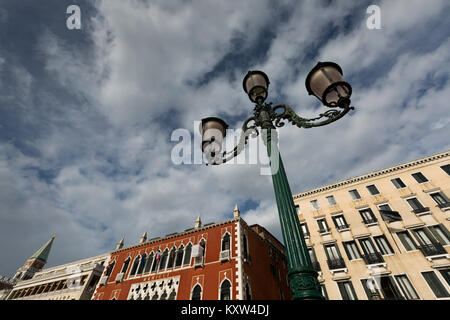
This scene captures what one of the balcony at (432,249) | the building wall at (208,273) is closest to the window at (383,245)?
the balcony at (432,249)

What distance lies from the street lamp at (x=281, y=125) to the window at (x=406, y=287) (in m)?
16.3

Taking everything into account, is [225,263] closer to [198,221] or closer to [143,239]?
[198,221]

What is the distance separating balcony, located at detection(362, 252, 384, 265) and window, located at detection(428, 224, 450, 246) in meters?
3.71

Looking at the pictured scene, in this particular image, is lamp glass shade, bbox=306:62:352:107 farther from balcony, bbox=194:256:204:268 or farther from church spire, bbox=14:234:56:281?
church spire, bbox=14:234:56:281

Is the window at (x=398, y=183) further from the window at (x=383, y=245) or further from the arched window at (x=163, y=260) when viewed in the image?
the arched window at (x=163, y=260)

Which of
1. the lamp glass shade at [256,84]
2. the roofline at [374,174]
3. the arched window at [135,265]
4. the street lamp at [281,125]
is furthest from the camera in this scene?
the arched window at [135,265]

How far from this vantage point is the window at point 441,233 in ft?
46.1

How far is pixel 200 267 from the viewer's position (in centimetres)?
1638

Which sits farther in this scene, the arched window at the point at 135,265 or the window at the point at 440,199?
the arched window at the point at 135,265

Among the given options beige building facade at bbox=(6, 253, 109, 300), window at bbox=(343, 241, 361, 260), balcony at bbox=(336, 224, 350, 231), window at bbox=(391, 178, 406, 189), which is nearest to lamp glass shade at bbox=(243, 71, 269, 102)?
window at bbox=(343, 241, 361, 260)

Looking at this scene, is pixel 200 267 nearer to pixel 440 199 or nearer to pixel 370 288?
pixel 370 288

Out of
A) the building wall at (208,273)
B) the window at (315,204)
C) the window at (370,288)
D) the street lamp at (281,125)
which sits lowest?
the street lamp at (281,125)
